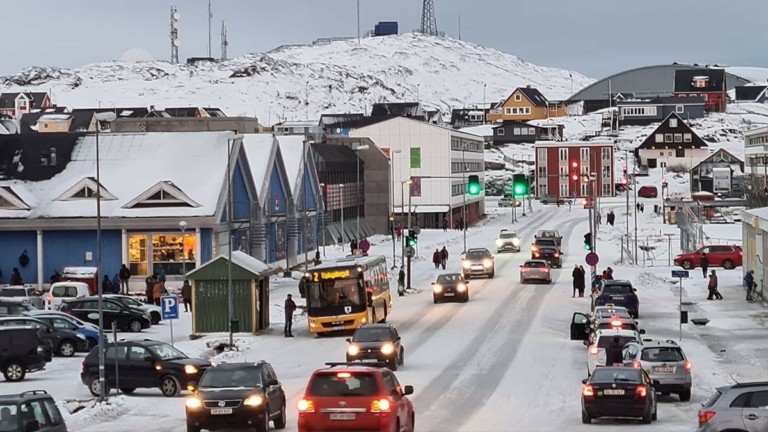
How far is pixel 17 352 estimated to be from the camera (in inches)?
1455

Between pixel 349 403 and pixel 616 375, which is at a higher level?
pixel 349 403

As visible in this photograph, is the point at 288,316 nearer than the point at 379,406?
No

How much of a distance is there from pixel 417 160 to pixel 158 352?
94.8m

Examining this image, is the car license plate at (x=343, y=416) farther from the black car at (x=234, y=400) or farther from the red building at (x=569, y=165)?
the red building at (x=569, y=165)

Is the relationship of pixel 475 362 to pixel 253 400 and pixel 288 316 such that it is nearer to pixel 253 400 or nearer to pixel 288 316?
pixel 288 316

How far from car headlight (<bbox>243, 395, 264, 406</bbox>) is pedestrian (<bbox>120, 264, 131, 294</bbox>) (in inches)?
1480

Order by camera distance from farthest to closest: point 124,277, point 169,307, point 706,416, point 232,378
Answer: point 124,277 < point 169,307 < point 232,378 < point 706,416

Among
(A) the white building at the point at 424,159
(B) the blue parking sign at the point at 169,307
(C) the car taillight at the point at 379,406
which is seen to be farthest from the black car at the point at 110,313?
(A) the white building at the point at 424,159

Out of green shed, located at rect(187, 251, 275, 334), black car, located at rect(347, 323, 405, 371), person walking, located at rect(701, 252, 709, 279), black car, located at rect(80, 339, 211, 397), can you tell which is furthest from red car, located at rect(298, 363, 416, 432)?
person walking, located at rect(701, 252, 709, 279)

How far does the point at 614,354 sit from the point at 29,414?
17.7 meters

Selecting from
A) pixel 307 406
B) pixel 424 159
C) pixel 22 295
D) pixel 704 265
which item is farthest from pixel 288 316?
pixel 424 159

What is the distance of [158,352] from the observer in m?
34.2

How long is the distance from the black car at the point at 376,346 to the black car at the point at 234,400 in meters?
10.1

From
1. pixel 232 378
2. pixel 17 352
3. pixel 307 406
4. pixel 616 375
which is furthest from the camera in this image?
pixel 17 352
